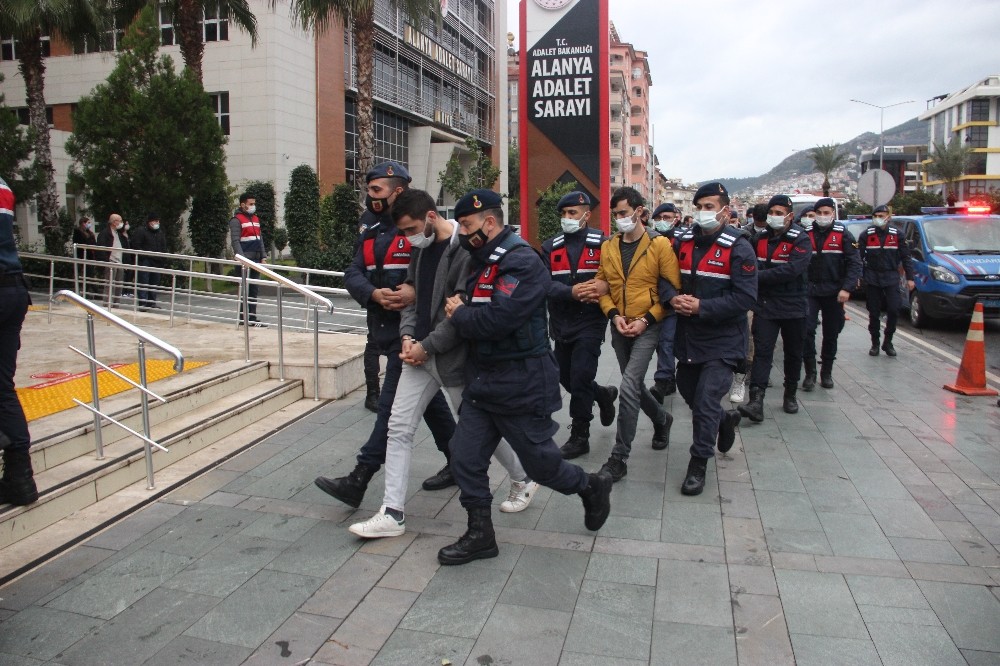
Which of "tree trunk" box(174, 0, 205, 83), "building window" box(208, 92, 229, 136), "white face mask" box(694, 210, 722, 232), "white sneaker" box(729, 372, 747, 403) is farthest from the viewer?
"building window" box(208, 92, 229, 136)

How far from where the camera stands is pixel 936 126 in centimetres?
10475

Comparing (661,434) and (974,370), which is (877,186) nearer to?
(974,370)

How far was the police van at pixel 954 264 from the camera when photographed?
12523mm

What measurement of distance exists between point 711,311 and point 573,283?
1.11 m

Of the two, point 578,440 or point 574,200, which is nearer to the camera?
point 574,200

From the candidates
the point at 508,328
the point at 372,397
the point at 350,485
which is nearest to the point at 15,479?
the point at 350,485

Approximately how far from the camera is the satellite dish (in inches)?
589

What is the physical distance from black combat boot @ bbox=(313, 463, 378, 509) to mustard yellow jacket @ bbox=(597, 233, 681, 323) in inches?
80.3

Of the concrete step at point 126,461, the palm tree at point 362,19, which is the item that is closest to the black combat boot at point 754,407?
the concrete step at point 126,461

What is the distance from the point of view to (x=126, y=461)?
16.7 ft

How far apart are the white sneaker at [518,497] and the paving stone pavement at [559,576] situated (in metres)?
0.05

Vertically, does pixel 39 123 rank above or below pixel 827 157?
below

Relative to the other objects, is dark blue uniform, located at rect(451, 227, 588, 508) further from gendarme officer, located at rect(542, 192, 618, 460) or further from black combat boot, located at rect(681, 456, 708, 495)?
gendarme officer, located at rect(542, 192, 618, 460)

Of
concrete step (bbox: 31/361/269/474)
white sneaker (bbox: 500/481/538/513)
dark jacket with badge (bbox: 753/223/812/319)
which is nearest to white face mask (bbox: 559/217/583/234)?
white sneaker (bbox: 500/481/538/513)
